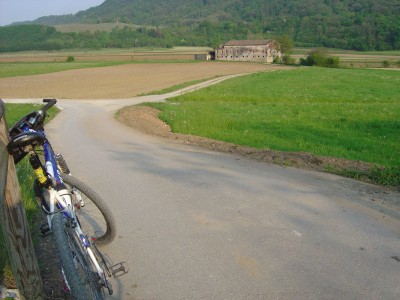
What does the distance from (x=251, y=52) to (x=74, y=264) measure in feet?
324

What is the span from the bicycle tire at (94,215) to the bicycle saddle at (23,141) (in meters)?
0.77

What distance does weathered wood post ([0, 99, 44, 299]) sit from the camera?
9.30 feet

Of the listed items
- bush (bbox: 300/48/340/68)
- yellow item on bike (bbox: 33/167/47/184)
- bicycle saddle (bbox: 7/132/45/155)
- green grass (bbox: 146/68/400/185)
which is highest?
bicycle saddle (bbox: 7/132/45/155)

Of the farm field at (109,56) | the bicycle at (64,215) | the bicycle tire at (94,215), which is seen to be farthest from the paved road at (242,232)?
the farm field at (109,56)

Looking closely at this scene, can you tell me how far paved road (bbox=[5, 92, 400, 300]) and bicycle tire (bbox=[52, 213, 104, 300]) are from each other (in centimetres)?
75

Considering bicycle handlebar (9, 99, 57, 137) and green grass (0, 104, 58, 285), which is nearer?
bicycle handlebar (9, 99, 57, 137)

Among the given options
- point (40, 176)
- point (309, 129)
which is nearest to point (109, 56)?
point (309, 129)

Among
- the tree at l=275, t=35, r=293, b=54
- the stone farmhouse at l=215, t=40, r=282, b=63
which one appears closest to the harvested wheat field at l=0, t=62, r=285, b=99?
the stone farmhouse at l=215, t=40, r=282, b=63

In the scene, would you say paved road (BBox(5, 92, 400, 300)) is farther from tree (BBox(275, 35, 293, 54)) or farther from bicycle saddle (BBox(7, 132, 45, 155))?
tree (BBox(275, 35, 293, 54))

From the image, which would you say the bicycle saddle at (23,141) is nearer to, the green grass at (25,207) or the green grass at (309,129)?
the green grass at (25,207)

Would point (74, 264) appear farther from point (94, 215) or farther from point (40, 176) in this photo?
point (94, 215)

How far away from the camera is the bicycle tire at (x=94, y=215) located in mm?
4102

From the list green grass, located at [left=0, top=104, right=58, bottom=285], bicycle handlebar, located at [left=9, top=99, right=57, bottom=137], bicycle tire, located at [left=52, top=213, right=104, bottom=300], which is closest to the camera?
bicycle tire, located at [left=52, top=213, right=104, bottom=300]

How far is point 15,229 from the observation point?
2908 millimetres
